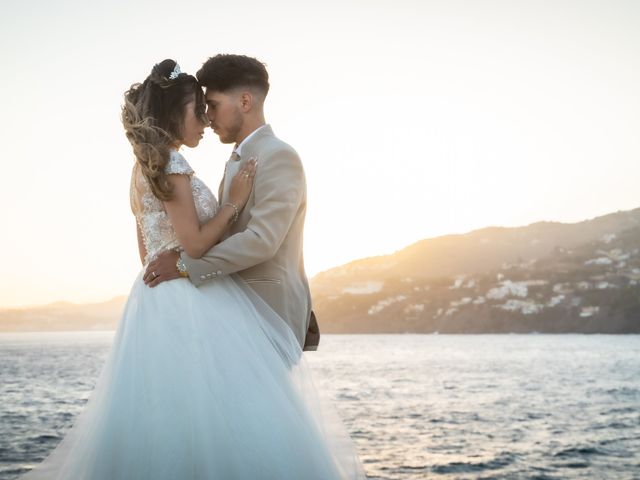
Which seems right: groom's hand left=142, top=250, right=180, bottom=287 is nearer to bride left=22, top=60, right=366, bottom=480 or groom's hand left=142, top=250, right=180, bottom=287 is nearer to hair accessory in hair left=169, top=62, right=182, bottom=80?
bride left=22, top=60, right=366, bottom=480

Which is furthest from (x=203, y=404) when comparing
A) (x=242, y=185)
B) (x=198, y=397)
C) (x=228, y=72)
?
(x=228, y=72)

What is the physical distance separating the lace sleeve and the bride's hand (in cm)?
23

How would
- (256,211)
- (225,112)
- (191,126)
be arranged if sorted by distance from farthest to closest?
(225,112)
(191,126)
(256,211)

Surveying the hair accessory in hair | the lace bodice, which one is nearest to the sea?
the lace bodice

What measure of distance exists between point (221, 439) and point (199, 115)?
1.53 metres

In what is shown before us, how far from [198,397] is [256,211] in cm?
88

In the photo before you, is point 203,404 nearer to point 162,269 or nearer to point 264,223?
point 162,269

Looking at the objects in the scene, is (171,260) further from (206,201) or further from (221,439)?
(221,439)

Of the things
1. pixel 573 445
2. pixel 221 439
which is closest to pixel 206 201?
pixel 221 439

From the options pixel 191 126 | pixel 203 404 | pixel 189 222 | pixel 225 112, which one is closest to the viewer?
pixel 203 404

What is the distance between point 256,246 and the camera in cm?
313

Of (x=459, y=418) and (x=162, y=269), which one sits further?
(x=459, y=418)

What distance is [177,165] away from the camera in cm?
317

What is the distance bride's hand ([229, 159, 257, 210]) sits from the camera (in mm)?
3293
